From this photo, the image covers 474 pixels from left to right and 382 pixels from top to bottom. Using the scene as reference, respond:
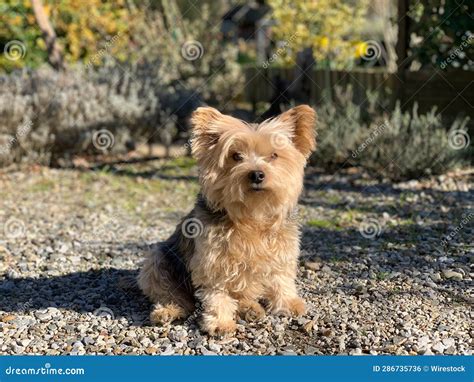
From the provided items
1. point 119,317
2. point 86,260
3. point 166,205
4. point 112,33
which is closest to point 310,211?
point 166,205

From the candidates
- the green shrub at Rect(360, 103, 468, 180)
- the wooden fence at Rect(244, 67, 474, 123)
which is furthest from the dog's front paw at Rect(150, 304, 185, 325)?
the wooden fence at Rect(244, 67, 474, 123)

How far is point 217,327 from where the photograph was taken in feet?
15.1

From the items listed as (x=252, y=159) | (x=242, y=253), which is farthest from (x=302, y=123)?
(x=242, y=253)

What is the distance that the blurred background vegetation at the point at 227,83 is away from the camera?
9.23m

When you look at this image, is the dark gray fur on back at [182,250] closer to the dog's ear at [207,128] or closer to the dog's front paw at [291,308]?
the dog's ear at [207,128]

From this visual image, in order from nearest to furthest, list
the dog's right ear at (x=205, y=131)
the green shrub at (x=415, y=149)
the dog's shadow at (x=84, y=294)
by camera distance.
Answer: the dog's right ear at (x=205, y=131), the dog's shadow at (x=84, y=294), the green shrub at (x=415, y=149)

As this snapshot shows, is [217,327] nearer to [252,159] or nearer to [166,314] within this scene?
[166,314]

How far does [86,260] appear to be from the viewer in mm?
6445

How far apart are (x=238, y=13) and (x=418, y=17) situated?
1058cm

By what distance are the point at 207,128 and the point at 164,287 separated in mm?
1240

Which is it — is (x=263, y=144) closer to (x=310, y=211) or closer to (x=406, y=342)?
(x=406, y=342)

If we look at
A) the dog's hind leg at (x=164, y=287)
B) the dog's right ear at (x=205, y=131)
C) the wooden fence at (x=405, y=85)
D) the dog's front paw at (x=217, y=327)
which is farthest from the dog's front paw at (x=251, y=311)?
the wooden fence at (x=405, y=85)

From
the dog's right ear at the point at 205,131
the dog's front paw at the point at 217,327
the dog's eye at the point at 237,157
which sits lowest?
the dog's front paw at the point at 217,327

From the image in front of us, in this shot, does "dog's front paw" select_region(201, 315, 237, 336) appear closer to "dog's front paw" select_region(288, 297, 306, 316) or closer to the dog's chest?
the dog's chest
